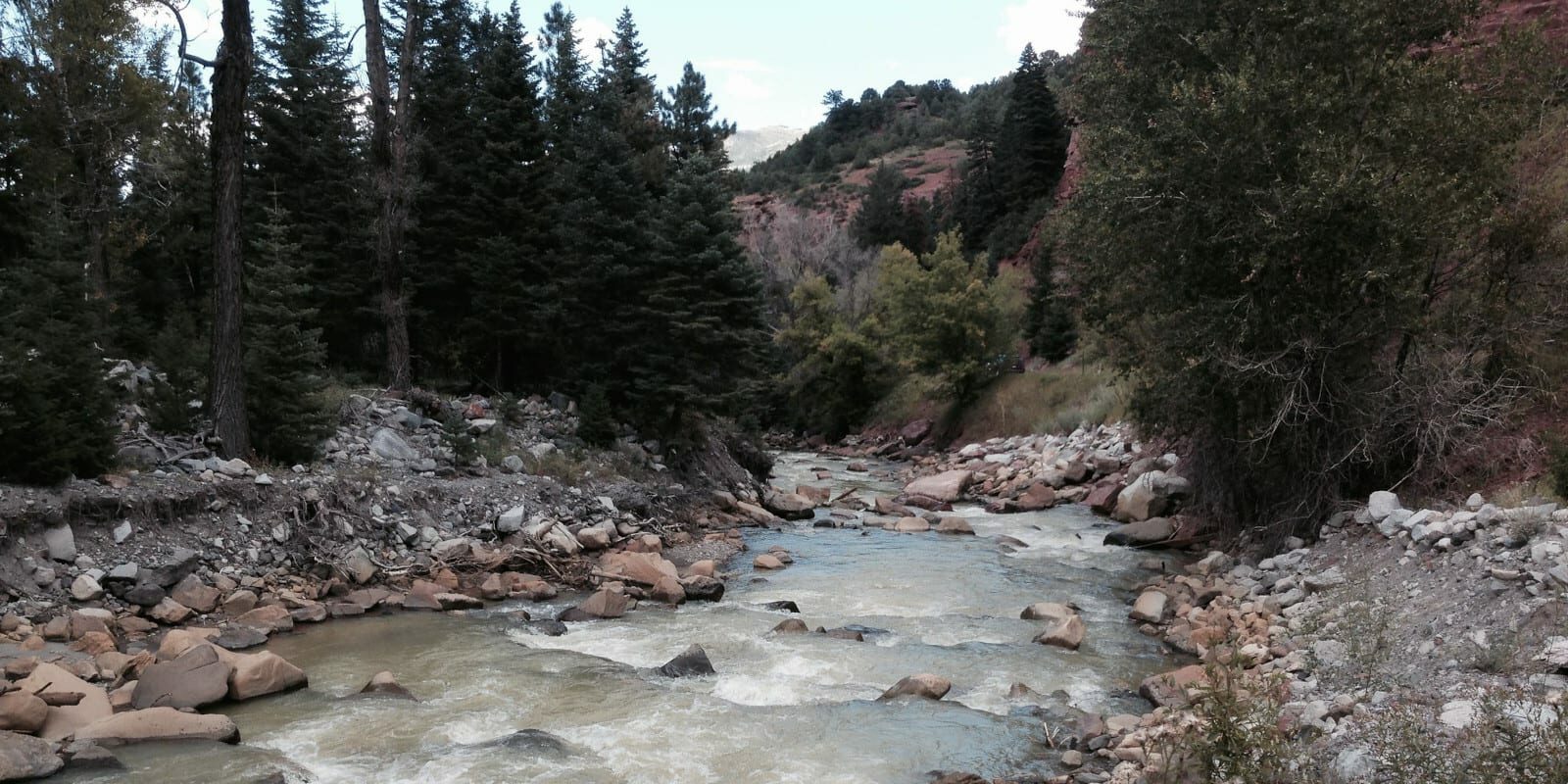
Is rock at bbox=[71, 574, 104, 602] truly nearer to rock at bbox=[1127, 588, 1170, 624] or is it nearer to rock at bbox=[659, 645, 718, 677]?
rock at bbox=[659, 645, 718, 677]

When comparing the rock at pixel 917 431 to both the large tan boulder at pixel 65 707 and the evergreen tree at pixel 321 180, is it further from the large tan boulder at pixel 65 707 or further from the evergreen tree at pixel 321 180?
the large tan boulder at pixel 65 707

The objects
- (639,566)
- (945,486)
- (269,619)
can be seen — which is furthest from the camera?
(945,486)

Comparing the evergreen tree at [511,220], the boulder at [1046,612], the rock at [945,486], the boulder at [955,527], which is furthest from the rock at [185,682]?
the rock at [945,486]

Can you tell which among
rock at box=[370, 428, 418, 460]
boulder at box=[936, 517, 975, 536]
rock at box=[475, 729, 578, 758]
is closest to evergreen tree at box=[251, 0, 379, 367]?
rock at box=[370, 428, 418, 460]

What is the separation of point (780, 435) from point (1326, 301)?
3775 cm

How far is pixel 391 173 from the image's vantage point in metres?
19.1

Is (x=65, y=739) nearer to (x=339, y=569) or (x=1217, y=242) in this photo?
(x=339, y=569)

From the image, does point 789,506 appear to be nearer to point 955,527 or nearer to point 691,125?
point 955,527

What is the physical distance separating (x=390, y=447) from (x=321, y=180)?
33.3 feet

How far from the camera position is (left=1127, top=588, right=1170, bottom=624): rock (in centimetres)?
1184

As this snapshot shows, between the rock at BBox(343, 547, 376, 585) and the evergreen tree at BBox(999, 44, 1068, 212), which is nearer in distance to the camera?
the rock at BBox(343, 547, 376, 585)

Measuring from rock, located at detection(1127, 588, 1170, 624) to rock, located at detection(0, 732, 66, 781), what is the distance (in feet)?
36.6

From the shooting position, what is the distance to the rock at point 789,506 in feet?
70.4

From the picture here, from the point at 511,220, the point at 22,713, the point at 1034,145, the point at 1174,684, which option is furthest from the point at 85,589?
the point at 1034,145
